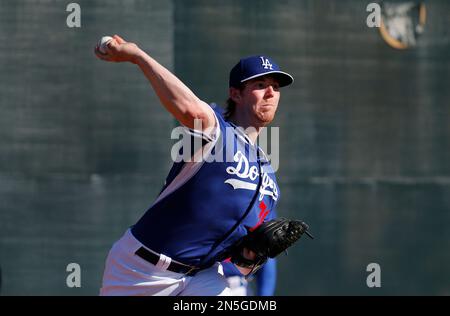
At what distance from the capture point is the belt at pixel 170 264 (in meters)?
3.60

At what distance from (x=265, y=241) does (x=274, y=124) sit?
212cm

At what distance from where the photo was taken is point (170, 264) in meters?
3.60

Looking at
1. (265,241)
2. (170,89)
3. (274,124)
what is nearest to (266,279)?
(274,124)

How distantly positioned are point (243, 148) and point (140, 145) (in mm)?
1975

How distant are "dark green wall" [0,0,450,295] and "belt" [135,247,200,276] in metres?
1.92

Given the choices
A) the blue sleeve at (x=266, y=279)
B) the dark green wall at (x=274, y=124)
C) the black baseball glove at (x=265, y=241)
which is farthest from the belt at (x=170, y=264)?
the dark green wall at (x=274, y=124)

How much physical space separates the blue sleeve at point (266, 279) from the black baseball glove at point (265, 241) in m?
1.31

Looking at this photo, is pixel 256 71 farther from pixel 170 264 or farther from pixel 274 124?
pixel 274 124

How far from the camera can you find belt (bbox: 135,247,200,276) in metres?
3.60

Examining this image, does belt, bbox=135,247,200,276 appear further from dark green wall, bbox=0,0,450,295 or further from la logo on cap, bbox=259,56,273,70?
dark green wall, bbox=0,0,450,295

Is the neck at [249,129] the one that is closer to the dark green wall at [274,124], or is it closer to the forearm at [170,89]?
the forearm at [170,89]

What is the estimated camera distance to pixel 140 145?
5562 mm

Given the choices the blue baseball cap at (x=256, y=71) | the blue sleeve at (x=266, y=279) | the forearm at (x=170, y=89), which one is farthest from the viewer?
the blue sleeve at (x=266, y=279)

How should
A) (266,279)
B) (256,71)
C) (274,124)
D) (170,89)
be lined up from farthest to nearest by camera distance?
(274,124), (266,279), (256,71), (170,89)
